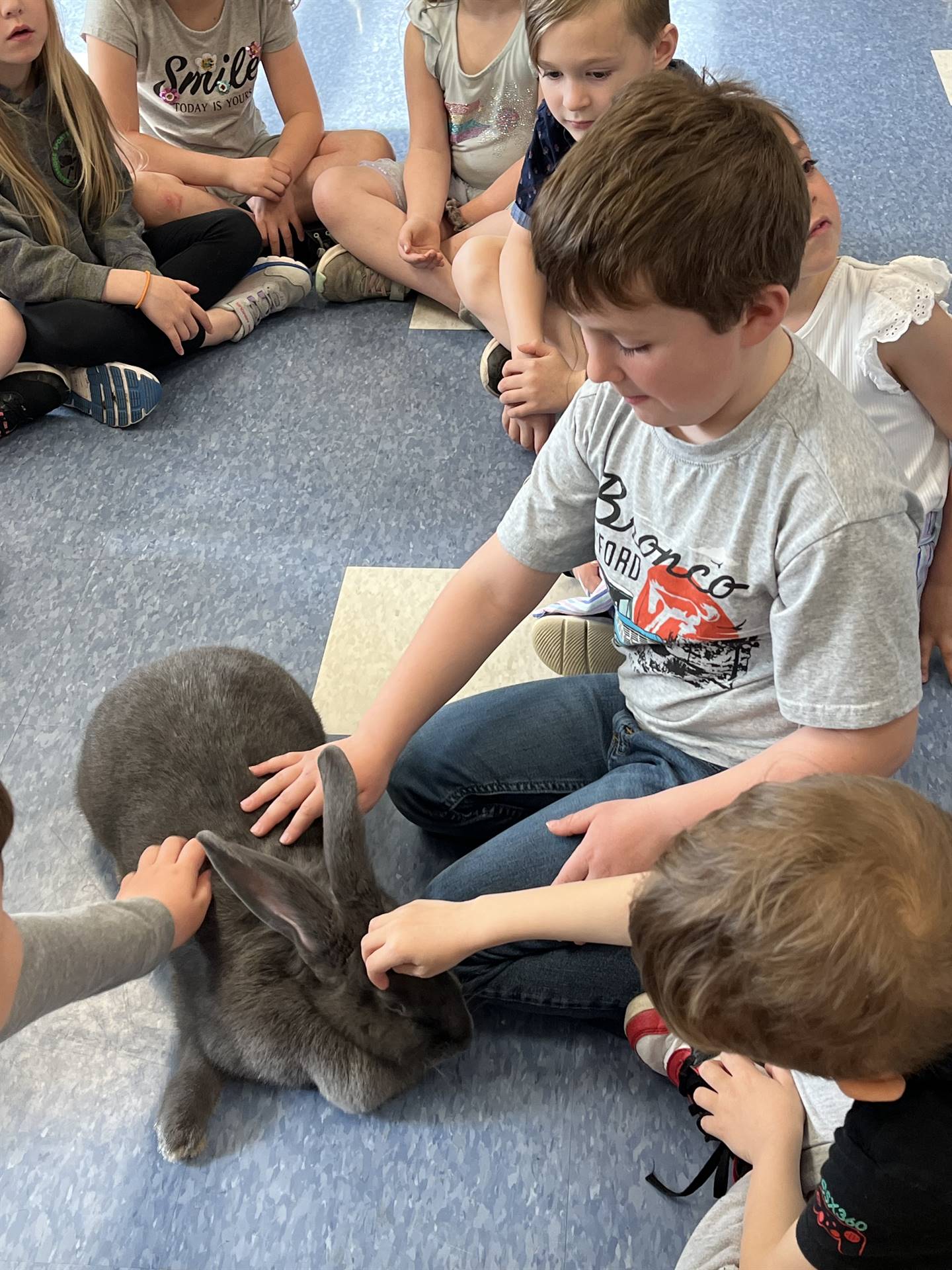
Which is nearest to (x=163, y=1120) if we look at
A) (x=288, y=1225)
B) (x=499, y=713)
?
(x=288, y=1225)

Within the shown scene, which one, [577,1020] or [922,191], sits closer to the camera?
[577,1020]

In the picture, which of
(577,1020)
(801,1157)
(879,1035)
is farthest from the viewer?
(577,1020)

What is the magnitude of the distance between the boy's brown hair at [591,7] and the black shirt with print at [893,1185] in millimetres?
1288

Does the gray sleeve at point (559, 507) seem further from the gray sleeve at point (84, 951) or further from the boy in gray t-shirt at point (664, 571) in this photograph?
the gray sleeve at point (84, 951)

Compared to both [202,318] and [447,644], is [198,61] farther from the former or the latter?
[447,644]

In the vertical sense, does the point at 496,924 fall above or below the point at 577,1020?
above

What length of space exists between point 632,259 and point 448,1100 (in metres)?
0.81

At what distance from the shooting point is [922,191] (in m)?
2.21

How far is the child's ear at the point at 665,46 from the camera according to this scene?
1450 mm

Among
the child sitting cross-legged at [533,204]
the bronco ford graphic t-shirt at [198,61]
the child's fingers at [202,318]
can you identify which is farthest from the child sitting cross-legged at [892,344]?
the bronco ford graphic t-shirt at [198,61]

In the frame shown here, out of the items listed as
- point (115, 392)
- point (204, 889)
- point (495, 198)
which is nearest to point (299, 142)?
point (495, 198)

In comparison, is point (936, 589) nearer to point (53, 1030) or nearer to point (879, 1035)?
Answer: point (879, 1035)

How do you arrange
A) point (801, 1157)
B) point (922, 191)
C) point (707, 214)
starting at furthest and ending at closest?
point (922, 191) → point (801, 1157) → point (707, 214)

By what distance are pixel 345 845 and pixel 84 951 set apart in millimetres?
249
